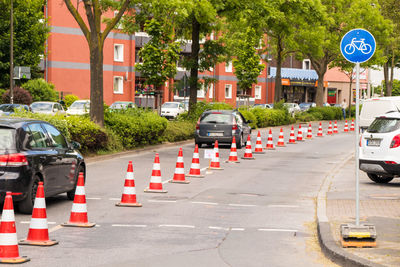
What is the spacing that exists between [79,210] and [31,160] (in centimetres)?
137

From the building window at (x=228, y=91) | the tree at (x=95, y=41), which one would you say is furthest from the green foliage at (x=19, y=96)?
the building window at (x=228, y=91)

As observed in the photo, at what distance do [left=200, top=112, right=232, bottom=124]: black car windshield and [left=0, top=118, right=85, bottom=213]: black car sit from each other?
1590 centimetres

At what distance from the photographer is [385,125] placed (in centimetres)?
1783

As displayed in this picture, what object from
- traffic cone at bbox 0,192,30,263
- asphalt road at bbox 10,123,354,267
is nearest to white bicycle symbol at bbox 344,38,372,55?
asphalt road at bbox 10,123,354,267

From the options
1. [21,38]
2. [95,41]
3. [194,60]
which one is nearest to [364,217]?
[95,41]

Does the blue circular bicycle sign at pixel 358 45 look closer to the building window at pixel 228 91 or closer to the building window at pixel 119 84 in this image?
the building window at pixel 119 84

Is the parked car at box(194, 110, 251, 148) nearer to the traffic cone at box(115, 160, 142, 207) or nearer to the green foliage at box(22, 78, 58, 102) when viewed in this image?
the traffic cone at box(115, 160, 142, 207)

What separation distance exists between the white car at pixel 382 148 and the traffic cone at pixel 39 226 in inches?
402

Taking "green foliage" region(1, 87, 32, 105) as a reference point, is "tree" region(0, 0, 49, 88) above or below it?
above

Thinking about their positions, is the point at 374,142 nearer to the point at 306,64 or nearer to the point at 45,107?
the point at 45,107

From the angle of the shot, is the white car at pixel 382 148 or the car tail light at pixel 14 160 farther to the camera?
the white car at pixel 382 148

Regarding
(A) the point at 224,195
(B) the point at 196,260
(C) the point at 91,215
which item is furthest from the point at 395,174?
(B) the point at 196,260

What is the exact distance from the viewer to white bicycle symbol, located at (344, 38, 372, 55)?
1067 centimetres

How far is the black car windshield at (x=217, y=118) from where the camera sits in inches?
1146
